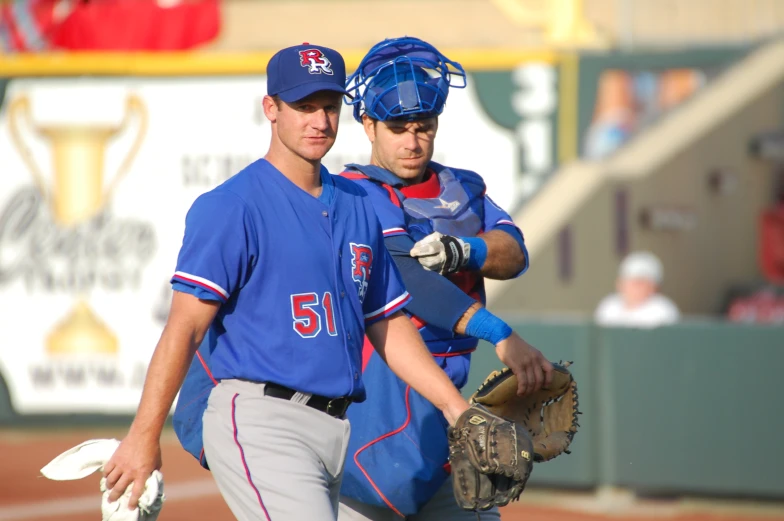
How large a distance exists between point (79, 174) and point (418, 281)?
348 inches

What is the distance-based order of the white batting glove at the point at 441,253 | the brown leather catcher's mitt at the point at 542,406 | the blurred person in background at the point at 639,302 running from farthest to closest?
the blurred person in background at the point at 639,302 < the brown leather catcher's mitt at the point at 542,406 < the white batting glove at the point at 441,253

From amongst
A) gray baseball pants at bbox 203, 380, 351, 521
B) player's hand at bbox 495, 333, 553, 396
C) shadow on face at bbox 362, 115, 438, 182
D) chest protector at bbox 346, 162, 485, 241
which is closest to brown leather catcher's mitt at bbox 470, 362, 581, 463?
player's hand at bbox 495, 333, 553, 396

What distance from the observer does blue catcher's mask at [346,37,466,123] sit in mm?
3990

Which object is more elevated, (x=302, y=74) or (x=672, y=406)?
(x=302, y=74)

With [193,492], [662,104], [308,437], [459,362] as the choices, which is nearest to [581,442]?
[193,492]

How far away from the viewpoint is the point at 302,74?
136 inches

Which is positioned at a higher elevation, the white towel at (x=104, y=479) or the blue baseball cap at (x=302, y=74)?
the blue baseball cap at (x=302, y=74)

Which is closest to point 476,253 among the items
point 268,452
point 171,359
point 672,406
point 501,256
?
point 501,256

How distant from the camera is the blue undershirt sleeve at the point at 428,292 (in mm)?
3838

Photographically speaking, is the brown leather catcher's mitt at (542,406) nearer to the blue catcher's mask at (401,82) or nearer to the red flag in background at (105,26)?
the blue catcher's mask at (401,82)

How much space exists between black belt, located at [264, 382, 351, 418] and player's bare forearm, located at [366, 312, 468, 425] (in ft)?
0.76

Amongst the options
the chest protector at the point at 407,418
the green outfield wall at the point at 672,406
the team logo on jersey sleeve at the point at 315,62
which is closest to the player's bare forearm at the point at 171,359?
the team logo on jersey sleeve at the point at 315,62

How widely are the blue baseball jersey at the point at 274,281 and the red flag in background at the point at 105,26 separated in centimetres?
1077

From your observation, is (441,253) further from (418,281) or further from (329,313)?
(329,313)
